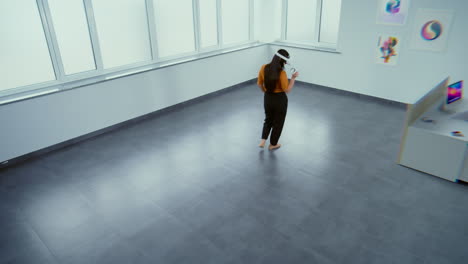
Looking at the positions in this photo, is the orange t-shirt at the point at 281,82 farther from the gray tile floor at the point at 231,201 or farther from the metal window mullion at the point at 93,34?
the metal window mullion at the point at 93,34

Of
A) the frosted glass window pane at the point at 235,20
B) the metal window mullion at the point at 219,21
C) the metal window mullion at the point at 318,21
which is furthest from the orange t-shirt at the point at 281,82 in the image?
the metal window mullion at the point at 318,21

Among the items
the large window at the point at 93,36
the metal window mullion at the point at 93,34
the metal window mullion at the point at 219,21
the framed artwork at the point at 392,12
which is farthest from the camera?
the metal window mullion at the point at 219,21

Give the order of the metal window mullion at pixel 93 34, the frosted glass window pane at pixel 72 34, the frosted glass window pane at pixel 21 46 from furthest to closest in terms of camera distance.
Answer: the metal window mullion at pixel 93 34
the frosted glass window pane at pixel 72 34
the frosted glass window pane at pixel 21 46

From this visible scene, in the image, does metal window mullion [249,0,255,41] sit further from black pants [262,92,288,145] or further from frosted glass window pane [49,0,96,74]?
frosted glass window pane [49,0,96,74]

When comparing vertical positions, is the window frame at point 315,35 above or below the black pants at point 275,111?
above

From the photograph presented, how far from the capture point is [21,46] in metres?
4.13

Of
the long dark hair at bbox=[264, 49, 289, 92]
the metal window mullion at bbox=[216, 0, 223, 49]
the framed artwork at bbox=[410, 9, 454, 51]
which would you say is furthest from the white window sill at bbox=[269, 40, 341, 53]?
the long dark hair at bbox=[264, 49, 289, 92]

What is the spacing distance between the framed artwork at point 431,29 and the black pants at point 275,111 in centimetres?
274

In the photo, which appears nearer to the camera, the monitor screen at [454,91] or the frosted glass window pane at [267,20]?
the monitor screen at [454,91]

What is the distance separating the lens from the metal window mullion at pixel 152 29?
526 cm

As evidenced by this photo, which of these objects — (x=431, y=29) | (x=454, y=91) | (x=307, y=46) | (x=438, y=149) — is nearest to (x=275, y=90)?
(x=438, y=149)

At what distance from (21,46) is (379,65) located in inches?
221

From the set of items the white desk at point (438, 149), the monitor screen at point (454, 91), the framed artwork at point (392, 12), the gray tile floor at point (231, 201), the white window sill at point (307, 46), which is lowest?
the gray tile floor at point (231, 201)

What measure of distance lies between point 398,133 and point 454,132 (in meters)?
1.18
